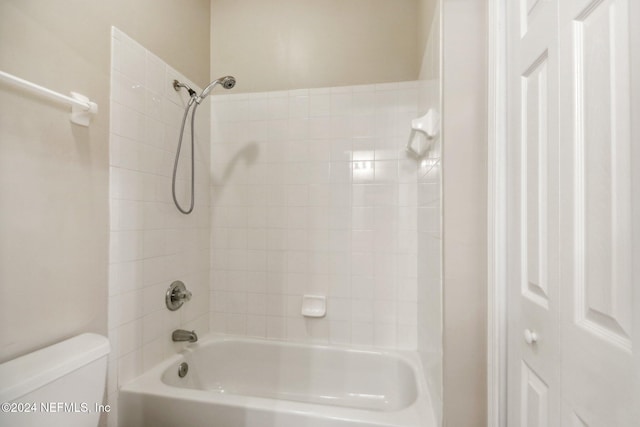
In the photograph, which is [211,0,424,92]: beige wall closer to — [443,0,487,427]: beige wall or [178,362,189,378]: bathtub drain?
[443,0,487,427]: beige wall

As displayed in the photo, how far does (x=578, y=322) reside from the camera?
1.77ft

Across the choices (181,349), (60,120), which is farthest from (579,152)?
(181,349)

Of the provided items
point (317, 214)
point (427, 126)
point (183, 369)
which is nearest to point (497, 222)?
point (427, 126)

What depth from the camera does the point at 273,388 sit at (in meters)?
1.75

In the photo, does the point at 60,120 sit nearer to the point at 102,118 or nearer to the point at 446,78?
the point at 102,118

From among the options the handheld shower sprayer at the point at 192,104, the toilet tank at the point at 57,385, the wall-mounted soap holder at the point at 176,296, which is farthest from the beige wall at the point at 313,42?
the toilet tank at the point at 57,385

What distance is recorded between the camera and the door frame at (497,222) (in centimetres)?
85

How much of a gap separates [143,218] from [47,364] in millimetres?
658

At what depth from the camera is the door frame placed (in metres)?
0.85

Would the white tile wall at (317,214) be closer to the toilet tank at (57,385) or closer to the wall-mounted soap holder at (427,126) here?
the wall-mounted soap holder at (427,126)

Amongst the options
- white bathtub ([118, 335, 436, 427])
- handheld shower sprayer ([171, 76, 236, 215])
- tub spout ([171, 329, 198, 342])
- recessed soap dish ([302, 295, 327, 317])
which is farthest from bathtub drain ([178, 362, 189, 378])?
handheld shower sprayer ([171, 76, 236, 215])

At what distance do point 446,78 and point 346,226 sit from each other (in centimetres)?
100

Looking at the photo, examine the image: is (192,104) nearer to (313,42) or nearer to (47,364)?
(313,42)

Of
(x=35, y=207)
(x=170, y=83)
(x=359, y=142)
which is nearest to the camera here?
(x=35, y=207)
